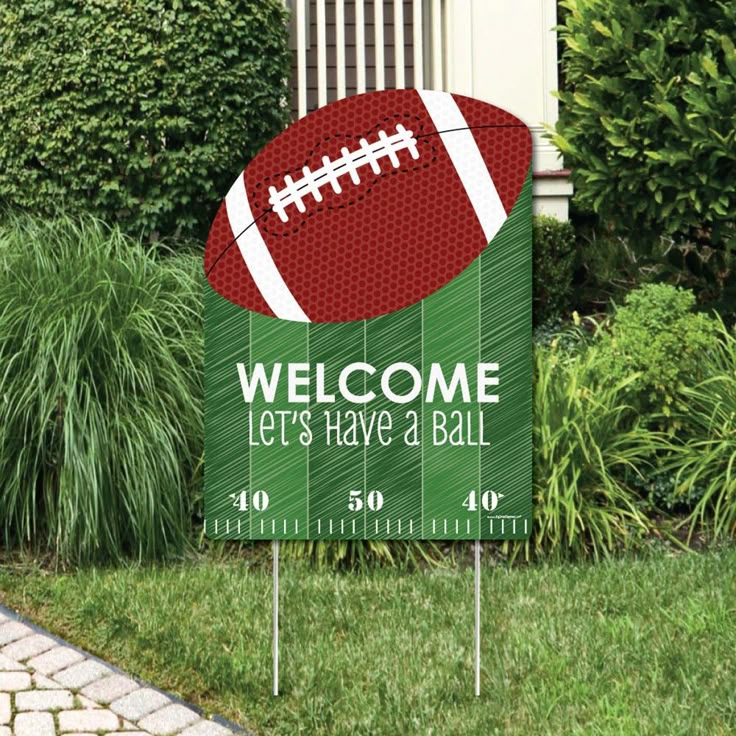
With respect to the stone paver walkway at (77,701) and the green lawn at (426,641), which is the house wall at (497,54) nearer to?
the green lawn at (426,641)

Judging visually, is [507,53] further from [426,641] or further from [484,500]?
[484,500]

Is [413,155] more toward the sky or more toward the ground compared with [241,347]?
more toward the sky

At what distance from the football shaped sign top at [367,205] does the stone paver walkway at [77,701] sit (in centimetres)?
136

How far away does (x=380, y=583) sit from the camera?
16.7ft

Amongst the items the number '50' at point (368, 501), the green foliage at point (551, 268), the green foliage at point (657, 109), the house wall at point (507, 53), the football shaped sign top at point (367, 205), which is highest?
the house wall at point (507, 53)

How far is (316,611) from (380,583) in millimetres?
405

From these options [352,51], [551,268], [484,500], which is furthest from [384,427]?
[352,51]

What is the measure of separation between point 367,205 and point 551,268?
16.3ft

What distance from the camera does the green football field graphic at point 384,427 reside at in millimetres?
3961

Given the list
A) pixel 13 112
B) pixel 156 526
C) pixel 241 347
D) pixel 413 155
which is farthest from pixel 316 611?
pixel 13 112

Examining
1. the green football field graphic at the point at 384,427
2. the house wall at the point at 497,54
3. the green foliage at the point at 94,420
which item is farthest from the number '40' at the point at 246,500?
the house wall at the point at 497,54

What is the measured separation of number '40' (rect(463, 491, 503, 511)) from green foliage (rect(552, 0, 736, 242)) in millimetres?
3213

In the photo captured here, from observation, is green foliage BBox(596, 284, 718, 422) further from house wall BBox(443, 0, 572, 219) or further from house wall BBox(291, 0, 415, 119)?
house wall BBox(291, 0, 415, 119)

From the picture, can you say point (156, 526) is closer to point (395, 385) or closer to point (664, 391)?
point (395, 385)
